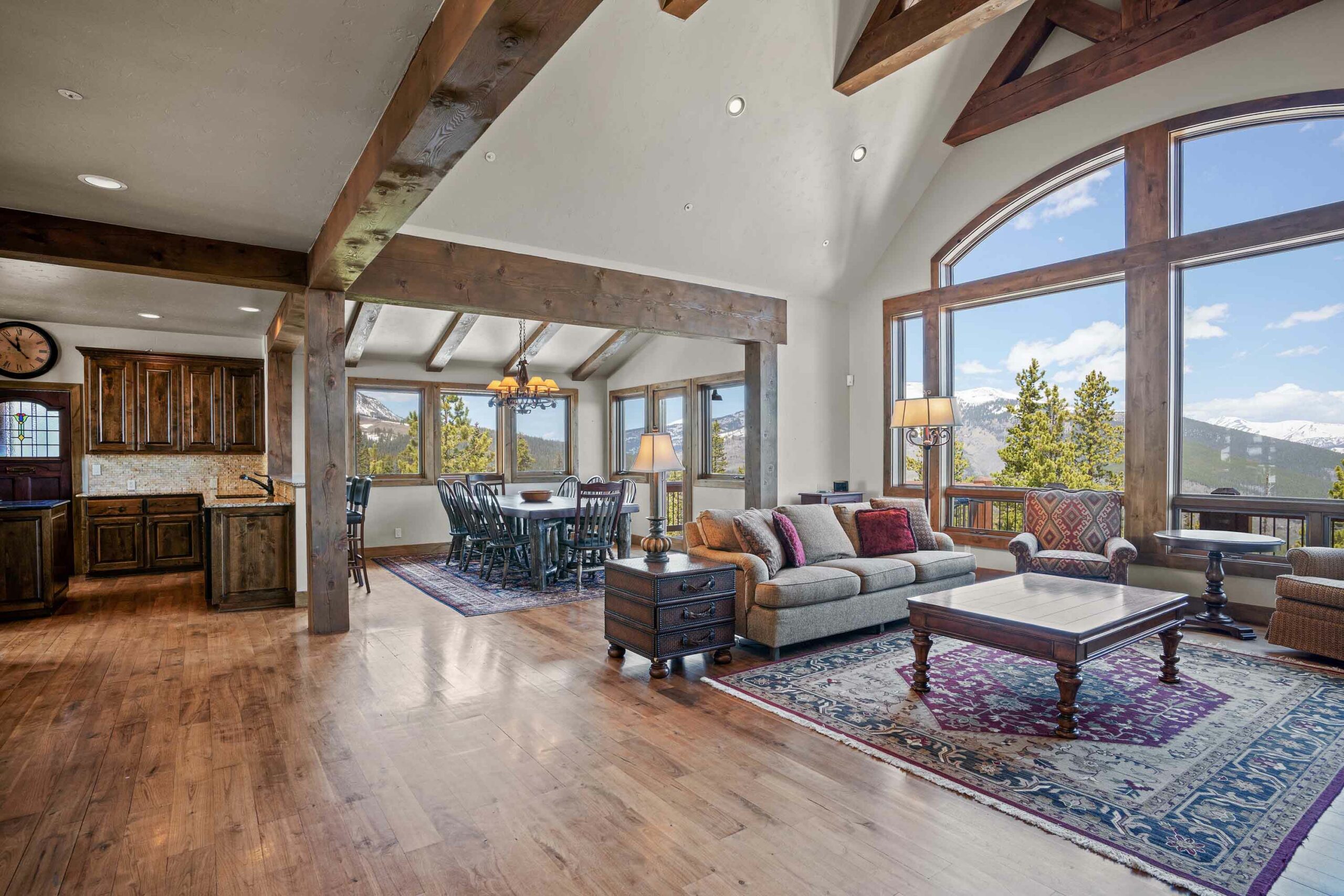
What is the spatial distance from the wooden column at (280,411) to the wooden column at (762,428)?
4.80m

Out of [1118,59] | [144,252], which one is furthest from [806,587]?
[1118,59]

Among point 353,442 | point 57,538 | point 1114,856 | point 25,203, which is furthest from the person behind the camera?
point 353,442

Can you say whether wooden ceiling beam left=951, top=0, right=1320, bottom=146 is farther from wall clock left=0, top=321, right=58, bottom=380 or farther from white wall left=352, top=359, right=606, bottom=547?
wall clock left=0, top=321, right=58, bottom=380

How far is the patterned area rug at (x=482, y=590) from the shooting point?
5.72 metres

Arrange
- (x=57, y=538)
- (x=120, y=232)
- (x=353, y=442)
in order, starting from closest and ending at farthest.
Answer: (x=120, y=232)
(x=57, y=538)
(x=353, y=442)

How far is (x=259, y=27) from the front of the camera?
99.8 inches

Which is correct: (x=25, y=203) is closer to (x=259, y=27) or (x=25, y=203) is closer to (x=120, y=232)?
(x=120, y=232)

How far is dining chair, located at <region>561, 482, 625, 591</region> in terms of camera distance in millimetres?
6406

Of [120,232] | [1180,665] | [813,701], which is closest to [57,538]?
[120,232]

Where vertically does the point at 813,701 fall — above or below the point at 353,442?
below

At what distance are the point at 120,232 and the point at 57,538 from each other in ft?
9.73

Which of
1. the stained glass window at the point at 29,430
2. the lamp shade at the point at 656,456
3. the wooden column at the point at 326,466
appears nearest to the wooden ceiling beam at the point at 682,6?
the lamp shade at the point at 656,456

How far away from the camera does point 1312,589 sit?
13.2 ft

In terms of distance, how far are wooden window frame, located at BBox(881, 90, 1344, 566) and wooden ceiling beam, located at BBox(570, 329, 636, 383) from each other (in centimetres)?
469
